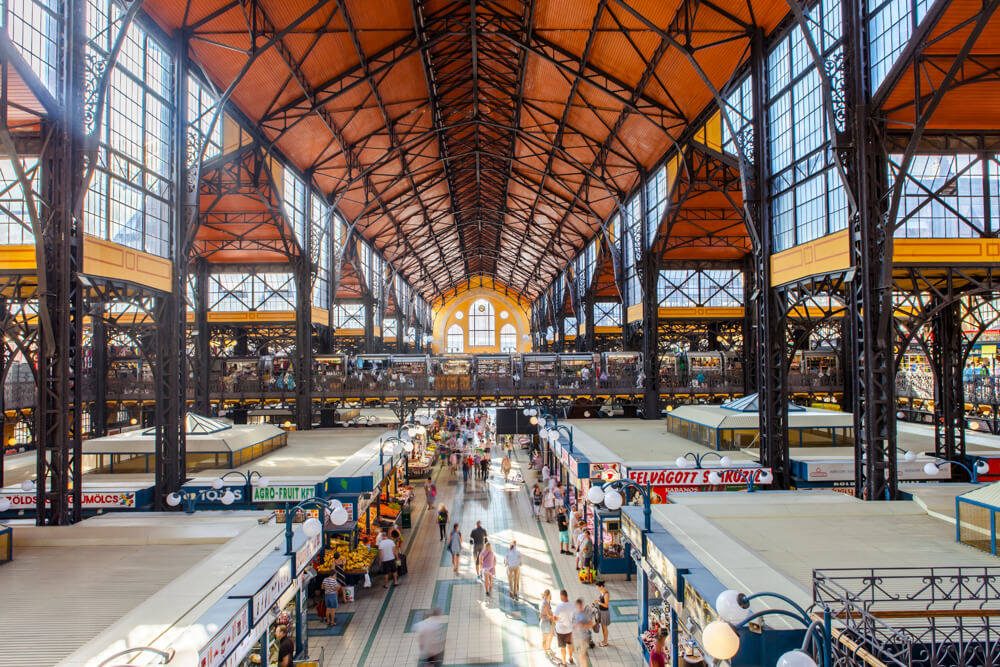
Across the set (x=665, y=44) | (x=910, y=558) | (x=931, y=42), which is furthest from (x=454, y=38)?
(x=910, y=558)

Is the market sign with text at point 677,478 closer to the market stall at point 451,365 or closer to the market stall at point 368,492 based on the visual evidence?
the market stall at point 368,492

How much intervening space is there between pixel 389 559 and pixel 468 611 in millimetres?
2925

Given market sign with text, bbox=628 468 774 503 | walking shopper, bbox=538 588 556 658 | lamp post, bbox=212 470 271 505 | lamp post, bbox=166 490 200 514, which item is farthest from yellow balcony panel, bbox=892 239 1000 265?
lamp post, bbox=166 490 200 514

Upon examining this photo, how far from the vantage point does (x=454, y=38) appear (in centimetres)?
2703

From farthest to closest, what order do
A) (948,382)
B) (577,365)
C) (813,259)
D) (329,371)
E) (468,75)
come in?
(577,365), (329,371), (468,75), (948,382), (813,259)

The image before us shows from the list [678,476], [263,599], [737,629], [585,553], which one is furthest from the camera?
[678,476]

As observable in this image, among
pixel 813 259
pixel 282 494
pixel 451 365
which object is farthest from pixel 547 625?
pixel 451 365

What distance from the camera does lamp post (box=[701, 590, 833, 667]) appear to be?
4.19 metres

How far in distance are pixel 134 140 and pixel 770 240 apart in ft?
61.6

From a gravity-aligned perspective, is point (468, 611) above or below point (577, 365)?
below

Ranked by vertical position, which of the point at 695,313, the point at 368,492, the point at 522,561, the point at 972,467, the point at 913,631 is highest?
the point at 695,313

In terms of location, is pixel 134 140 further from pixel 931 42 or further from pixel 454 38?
pixel 931 42

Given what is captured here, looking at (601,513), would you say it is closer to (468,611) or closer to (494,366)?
(468,611)

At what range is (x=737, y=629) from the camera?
20.9ft
